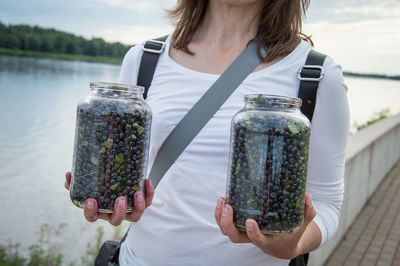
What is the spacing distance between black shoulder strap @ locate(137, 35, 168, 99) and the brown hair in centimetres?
9

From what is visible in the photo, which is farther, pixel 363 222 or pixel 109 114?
pixel 363 222

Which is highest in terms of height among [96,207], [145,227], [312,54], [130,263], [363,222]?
[312,54]

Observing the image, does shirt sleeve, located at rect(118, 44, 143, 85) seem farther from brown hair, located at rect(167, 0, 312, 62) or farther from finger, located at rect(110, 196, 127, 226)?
finger, located at rect(110, 196, 127, 226)

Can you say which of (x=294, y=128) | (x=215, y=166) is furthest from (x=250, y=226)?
(x=215, y=166)

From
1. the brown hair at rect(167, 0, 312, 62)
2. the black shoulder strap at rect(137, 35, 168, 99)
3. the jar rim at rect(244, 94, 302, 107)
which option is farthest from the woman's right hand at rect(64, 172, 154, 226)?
the brown hair at rect(167, 0, 312, 62)

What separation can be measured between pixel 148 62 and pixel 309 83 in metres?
0.63

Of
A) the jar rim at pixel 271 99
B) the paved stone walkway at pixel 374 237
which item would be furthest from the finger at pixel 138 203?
the paved stone walkway at pixel 374 237

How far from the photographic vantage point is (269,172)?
1.01 meters

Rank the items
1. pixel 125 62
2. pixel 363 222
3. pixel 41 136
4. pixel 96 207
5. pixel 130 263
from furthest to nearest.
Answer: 1. pixel 41 136
2. pixel 363 222
3. pixel 125 62
4. pixel 130 263
5. pixel 96 207

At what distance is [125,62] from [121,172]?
648mm

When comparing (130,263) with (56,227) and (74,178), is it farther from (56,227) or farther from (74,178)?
(56,227)

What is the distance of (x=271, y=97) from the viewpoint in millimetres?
1081

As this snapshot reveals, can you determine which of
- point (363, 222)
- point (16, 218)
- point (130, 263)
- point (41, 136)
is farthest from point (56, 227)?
point (41, 136)

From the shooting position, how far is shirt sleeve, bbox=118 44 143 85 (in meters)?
1.58
